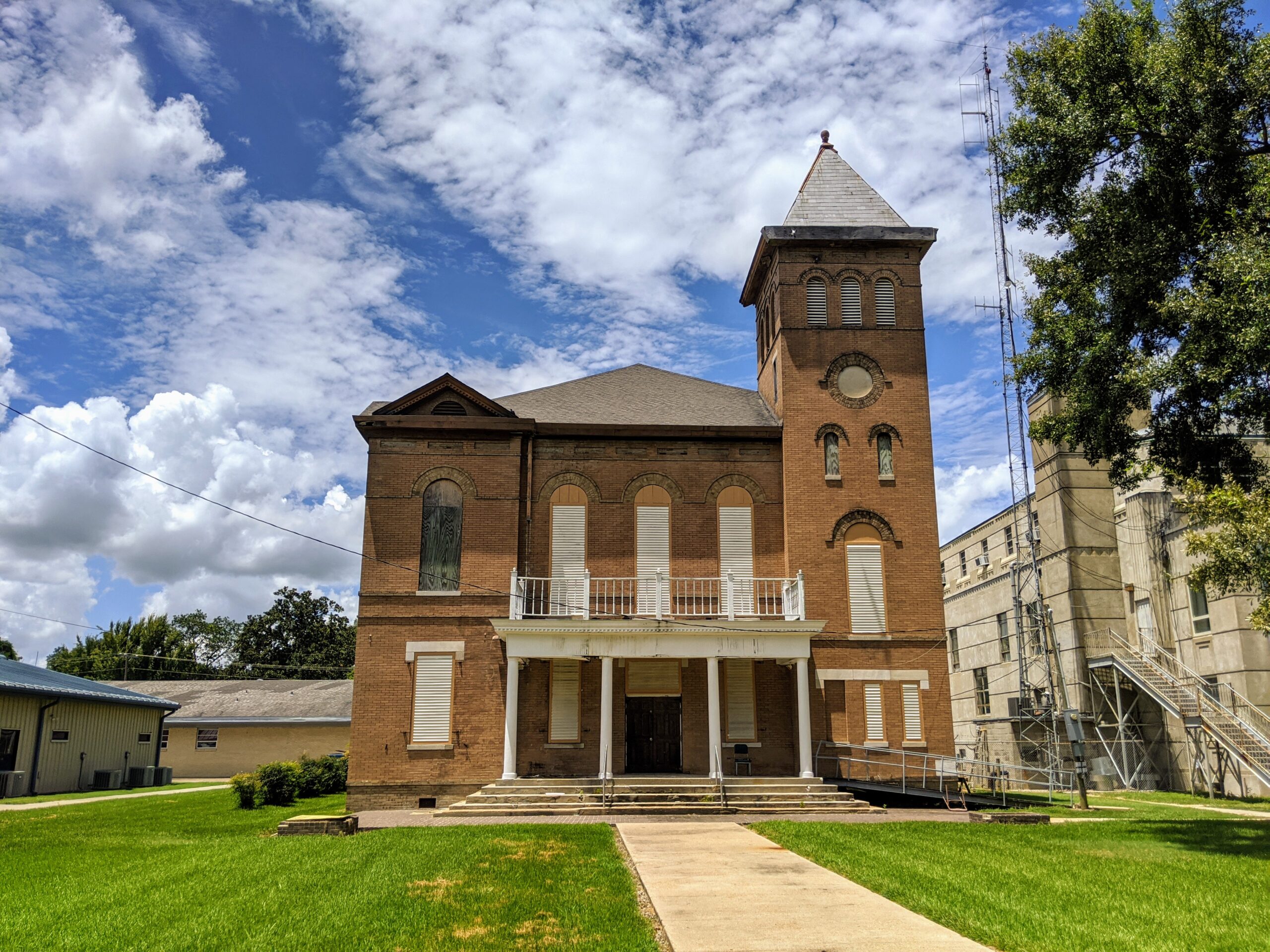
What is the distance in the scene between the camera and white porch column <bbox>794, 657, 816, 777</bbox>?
20797 millimetres

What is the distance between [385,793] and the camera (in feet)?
71.0

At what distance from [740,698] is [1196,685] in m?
15.2

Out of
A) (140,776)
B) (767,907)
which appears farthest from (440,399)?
(140,776)

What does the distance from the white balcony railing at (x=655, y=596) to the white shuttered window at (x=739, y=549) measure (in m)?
0.03

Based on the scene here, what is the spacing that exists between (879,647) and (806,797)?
4.72 metres

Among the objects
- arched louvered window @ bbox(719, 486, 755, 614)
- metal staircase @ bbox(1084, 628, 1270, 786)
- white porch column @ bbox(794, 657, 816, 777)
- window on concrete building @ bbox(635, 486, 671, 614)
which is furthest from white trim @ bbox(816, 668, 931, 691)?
metal staircase @ bbox(1084, 628, 1270, 786)

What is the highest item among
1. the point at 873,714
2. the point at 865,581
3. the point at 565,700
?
the point at 865,581

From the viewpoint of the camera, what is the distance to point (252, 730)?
4162 cm

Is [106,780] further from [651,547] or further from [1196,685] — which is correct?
[1196,685]

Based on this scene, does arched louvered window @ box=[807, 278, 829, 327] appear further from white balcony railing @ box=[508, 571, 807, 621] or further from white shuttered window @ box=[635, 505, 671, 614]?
Answer: white balcony railing @ box=[508, 571, 807, 621]

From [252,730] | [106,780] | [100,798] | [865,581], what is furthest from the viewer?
[252,730]

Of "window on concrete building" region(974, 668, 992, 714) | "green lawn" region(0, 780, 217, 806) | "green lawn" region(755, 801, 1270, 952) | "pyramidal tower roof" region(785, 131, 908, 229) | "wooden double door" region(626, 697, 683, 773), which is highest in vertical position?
"pyramidal tower roof" region(785, 131, 908, 229)

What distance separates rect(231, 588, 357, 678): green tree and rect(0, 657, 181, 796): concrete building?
120 feet

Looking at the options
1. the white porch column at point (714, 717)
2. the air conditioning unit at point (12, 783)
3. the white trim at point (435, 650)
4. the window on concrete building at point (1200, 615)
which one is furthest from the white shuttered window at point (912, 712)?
the air conditioning unit at point (12, 783)
